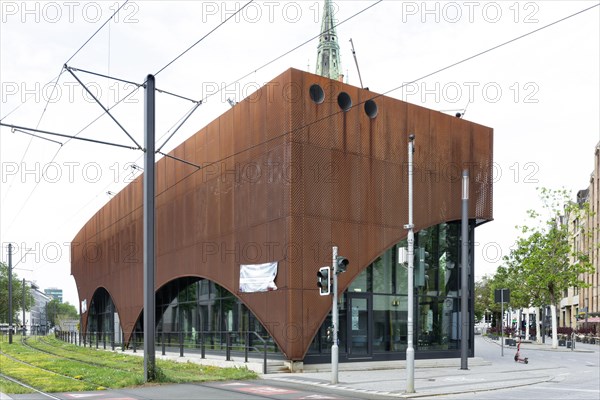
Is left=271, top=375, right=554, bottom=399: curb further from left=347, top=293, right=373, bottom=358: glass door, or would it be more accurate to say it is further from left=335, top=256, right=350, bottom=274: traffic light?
left=347, top=293, right=373, bottom=358: glass door

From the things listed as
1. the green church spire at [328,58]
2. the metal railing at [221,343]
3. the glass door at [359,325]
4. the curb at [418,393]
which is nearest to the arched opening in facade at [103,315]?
the metal railing at [221,343]

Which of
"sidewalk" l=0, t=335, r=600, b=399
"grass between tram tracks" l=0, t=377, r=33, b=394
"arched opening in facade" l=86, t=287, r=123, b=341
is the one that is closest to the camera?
"grass between tram tracks" l=0, t=377, r=33, b=394

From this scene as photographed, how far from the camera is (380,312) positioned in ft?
77.1

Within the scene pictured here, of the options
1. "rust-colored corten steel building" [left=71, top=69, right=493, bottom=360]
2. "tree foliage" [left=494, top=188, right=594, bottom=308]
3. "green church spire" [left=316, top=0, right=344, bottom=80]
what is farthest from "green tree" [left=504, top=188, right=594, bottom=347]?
"green church spire" [left=316, top=0, right=344, bottom=80]

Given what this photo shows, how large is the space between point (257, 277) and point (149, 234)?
6.65 m

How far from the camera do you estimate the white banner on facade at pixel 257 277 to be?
2173 centimetres

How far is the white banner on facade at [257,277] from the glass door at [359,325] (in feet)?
9.81

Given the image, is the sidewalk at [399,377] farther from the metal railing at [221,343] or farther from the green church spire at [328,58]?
the green church spire at [328,58]

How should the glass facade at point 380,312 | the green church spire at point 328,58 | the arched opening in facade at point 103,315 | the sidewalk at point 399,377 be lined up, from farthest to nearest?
the green church spire at point 328,58, the arched opening in facade at point 103,315, the glass facade at point 380,312, the sidewalk at point 399,377

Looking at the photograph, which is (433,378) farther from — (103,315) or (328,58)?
(328,58)

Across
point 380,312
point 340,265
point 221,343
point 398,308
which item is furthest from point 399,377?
point 221,343

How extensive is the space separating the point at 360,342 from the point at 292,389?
281 inches

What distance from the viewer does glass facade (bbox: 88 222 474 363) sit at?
889 inches

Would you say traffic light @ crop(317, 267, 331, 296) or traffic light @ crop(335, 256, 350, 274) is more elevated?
traffic light @ crop(335, 256, 350, 274)
